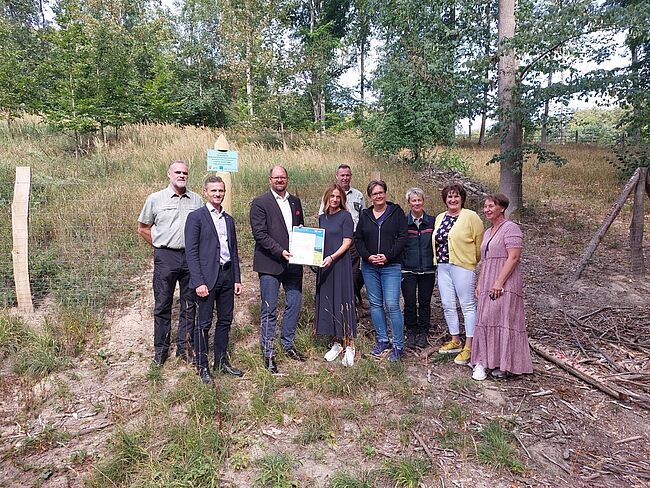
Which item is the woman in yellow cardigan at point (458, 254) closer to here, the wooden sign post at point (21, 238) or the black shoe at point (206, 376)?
the black shoe at point (206, 376)

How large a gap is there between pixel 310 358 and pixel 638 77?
6.74 m

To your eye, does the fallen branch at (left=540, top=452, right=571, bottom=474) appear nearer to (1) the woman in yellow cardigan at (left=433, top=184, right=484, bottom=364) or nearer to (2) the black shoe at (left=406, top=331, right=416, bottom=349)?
(1) the woman in yellow cardigan at (left=433, top=184, right=484, bottom=364)

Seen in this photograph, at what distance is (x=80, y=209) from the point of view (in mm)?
6559

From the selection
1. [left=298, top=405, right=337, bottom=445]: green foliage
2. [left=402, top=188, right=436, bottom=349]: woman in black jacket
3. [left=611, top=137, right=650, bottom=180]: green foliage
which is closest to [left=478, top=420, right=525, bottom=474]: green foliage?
[left=298, top=405, right=337, bottom=445]: green foliage

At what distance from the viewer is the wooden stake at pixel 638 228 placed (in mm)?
→ 6180

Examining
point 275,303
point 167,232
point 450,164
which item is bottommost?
point 275,303

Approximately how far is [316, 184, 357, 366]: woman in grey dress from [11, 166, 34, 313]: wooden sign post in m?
3.60

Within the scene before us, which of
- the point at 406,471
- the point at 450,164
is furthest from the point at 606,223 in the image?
the point at 450,164

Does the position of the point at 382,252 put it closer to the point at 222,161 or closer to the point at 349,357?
the point at 349,357

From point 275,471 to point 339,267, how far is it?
6.21ft

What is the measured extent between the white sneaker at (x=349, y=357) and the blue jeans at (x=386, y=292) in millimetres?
375

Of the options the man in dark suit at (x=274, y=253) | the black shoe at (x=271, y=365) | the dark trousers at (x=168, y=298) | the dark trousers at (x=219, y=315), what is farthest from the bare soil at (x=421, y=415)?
the man in dark suit at (x=274, y=253)

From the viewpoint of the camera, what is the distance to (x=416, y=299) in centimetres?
455

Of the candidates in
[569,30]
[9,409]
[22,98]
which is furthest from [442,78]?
[22,98]
